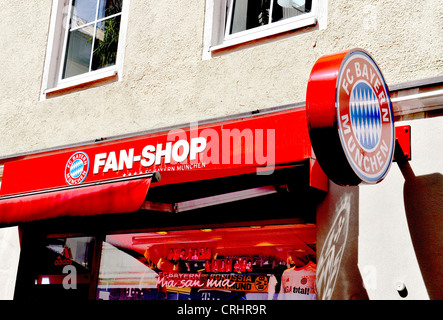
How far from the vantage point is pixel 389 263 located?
Answer: 4234mm

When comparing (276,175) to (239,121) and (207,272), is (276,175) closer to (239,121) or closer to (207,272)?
(239,121)

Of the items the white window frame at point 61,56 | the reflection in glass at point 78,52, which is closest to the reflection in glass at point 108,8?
the reflection in glass at point 78,52

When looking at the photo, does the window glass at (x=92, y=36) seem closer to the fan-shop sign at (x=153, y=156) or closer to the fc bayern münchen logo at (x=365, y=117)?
the fan-shop sign at (x=153, y=156)

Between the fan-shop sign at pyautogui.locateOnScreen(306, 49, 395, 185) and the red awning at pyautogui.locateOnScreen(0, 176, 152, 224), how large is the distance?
5.76 ft

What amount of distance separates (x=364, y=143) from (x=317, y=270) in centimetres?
133

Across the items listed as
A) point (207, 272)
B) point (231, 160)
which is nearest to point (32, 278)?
point (207, 272)

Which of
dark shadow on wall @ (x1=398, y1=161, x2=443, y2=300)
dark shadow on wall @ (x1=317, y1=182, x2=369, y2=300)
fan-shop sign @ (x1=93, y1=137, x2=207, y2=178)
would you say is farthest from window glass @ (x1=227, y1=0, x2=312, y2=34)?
dark shadow on wall @ (x1=398, y1=161, x2=443, y2=300)

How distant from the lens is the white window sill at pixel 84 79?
654 cm

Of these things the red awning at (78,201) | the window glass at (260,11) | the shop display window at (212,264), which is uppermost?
the window glass at (260,11)

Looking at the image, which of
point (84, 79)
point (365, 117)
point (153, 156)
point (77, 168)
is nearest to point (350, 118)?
point (365, 117)

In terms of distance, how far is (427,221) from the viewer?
4.15 metres

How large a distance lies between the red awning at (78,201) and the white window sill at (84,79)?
60.5 inches

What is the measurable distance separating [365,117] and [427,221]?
0.96m

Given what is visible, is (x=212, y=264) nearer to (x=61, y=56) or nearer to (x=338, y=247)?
(x=338, y=247)
